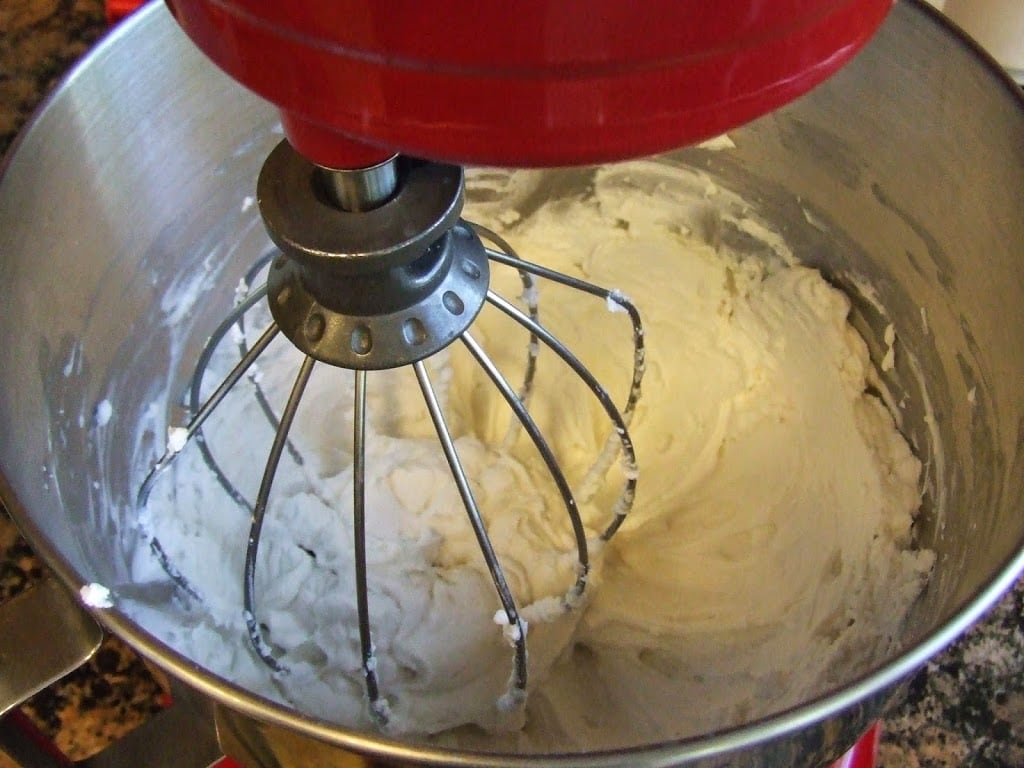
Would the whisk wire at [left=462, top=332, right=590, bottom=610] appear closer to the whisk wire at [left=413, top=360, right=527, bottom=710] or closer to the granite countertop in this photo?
the whisk wire at [left=413, top=360, right=527, bottom=710]

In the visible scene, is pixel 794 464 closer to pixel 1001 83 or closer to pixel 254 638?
pixel 1001 83

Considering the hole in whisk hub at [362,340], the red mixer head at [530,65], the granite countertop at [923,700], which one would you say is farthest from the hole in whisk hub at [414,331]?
the granite countertop at [923,700]

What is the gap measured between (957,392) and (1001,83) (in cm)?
21

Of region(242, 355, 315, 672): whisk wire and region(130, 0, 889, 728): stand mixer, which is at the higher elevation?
region(130, 0, 889, 728): stand mixer

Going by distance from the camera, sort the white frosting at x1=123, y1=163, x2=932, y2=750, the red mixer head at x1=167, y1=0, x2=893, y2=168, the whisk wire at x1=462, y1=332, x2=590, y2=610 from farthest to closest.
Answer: the white frosting at x1=123, y1=163, x2=932, y2=750 → the whisk wire at x1=462, y1=332, x2=590, y2=610 → the red mixer head at x1=167, y1=0, x2=893, y2=168

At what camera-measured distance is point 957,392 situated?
66 centimetres

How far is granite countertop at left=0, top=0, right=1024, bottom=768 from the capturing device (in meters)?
0.68

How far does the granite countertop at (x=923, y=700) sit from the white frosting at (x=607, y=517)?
3.5 inches

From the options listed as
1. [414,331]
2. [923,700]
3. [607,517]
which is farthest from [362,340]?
[923,700]

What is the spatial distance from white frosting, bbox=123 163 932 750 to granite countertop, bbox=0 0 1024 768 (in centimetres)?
9

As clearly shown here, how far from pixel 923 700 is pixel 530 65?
0.61 m

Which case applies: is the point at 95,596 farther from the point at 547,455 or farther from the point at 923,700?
the point at 923,700

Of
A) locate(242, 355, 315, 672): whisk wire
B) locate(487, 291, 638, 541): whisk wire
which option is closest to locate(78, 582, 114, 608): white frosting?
locate(242, 355, 315, 672): whisk wire

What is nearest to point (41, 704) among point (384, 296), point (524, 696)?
point (524, 696)
